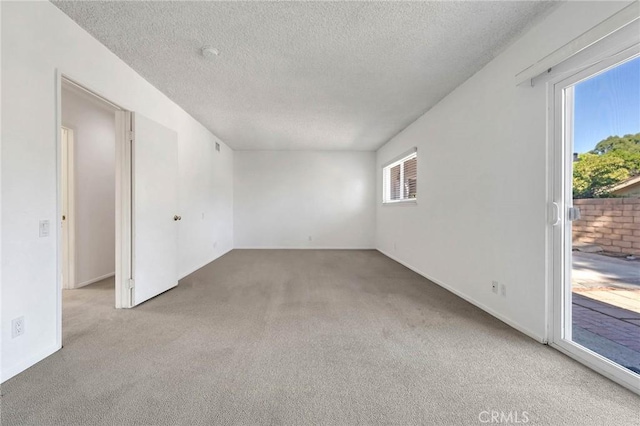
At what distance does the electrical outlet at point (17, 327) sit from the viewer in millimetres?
1663

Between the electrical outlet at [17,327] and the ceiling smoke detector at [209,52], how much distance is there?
2.41 m

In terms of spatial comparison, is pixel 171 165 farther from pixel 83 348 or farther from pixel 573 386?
pixel 573 386

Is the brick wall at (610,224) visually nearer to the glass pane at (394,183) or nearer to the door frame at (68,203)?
the glass pane at (394,183)

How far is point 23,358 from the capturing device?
5.64ft

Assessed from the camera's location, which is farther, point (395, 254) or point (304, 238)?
point (304, 238)

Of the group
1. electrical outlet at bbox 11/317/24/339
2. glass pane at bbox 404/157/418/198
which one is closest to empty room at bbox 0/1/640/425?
electrical outlet at bbox 11/317/24/339

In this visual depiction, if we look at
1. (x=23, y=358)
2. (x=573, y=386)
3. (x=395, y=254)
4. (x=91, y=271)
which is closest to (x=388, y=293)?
(x=573, y=386)

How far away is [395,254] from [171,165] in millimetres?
4191

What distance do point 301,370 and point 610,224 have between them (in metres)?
2.17

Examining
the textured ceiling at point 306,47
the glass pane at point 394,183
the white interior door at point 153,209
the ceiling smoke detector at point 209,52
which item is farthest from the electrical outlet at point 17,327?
the glass pane at point 394,183

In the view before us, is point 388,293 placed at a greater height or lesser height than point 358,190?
lesser

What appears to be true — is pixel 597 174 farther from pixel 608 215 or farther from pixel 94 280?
pixel 94 280

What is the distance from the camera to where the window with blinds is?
474 centimetres

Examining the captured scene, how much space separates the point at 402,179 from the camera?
534 cm
